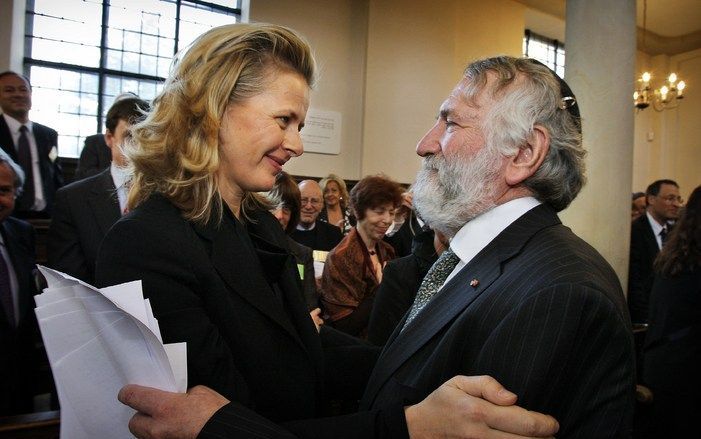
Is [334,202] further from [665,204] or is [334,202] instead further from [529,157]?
[529,157]

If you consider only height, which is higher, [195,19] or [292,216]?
[195,19]

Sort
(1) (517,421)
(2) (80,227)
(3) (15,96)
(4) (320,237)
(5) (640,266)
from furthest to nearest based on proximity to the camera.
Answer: (5) (640,266) < (3) (15,96) < (4) (320,237) < (2) (80,227) < (1) (517,421)

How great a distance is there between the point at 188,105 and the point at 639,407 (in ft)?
8.54

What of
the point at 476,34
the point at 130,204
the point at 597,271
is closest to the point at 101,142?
the point at 130,204

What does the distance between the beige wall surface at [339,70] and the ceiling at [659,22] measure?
13.3 ft

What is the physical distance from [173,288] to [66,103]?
828 cm

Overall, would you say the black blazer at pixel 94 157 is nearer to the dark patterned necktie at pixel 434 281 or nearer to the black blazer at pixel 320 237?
the black blazer at pixel 320 237

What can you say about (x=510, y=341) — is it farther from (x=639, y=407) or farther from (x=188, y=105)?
(x=639, y=407)

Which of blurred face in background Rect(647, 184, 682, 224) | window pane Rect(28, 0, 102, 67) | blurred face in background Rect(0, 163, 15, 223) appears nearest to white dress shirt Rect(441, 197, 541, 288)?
blurred face in background Rect(0, 163, 15, 223)

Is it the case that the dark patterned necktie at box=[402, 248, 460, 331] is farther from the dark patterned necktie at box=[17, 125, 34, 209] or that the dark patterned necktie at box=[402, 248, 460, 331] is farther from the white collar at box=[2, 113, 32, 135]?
the white collar at box=[2, 113, 32, 135]

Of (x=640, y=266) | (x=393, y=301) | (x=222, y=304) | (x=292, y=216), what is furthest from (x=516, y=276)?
(x=640, y=266)

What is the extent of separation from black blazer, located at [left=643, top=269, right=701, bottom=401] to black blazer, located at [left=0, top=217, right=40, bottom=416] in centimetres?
337

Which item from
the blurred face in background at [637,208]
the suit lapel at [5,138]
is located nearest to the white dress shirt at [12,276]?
the suit lapel at [5,138]

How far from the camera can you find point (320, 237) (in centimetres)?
476
